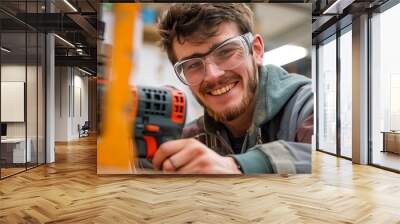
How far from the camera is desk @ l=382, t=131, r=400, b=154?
716cm

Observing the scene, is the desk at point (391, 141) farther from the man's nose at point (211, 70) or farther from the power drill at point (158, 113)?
the power drill at point (158, 113)

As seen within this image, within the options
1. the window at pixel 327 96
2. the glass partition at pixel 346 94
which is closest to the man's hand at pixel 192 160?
the glass partition at pixel 346 94

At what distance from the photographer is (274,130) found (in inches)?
238

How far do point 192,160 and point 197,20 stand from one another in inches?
85.8

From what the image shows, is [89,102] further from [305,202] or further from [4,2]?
[305,202]

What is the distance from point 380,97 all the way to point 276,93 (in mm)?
2860

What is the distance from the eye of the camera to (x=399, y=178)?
6.33 meters

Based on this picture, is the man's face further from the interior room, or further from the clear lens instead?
the interior room

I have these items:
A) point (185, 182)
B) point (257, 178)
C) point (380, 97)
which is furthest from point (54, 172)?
point (380, 97)

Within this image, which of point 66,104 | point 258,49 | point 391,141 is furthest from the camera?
point 66,104

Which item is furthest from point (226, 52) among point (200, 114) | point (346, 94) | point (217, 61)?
point (346, 94)

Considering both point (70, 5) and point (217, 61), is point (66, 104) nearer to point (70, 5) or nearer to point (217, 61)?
point (70, 5)

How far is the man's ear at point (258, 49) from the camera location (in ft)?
20.2

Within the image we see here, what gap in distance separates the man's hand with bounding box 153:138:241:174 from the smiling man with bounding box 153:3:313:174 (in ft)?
0.05
